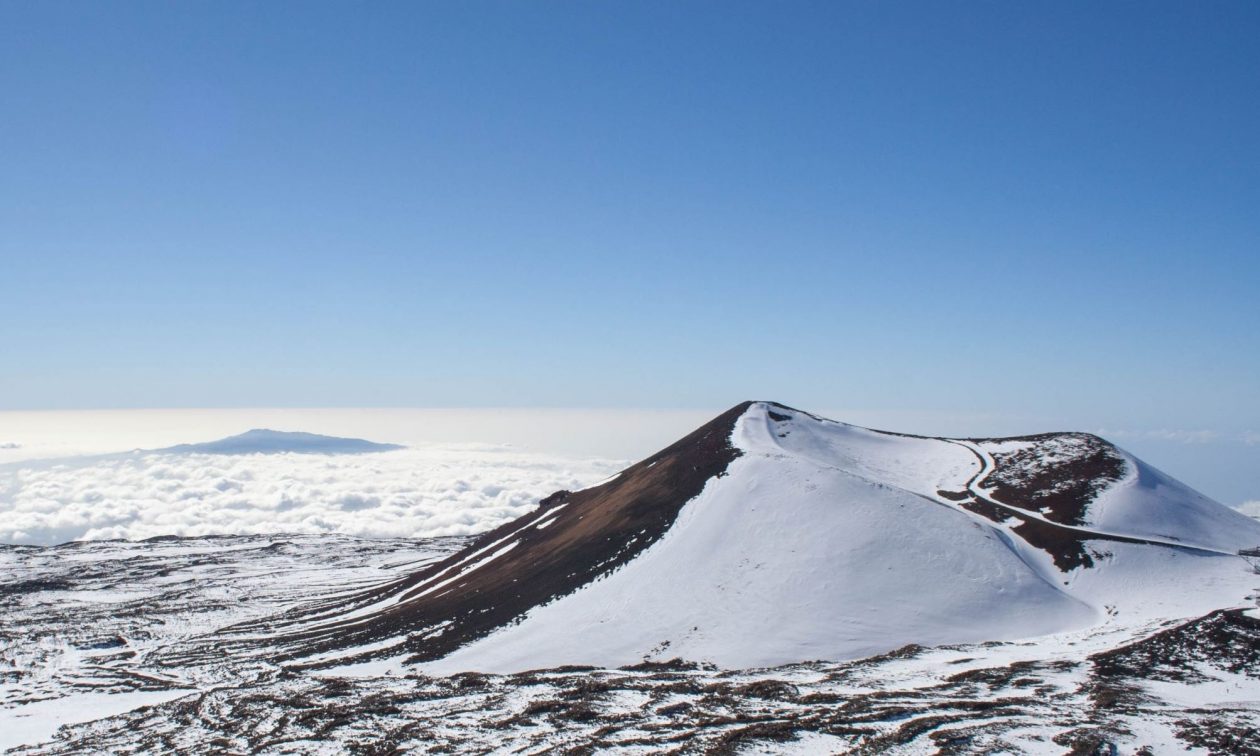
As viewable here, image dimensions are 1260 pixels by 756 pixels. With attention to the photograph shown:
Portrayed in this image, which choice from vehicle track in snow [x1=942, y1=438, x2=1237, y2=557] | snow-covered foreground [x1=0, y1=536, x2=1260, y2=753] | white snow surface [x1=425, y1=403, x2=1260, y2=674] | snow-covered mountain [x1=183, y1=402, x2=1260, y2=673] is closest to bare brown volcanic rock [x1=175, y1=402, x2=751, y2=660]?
snow-covered mountain [x1=183, y1=402, x2=1260, y2=673]

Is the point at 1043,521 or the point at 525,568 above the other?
the point at 1043,521

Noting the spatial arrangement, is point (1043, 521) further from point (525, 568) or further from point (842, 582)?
point (525, 568)

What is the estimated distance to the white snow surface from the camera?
51.8m

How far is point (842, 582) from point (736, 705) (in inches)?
957

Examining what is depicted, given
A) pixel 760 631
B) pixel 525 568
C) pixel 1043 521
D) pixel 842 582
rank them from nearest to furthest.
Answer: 1. pixel 760 631
2. pixel 842 582
3. pixel 1043 521
4. pixel 525 568

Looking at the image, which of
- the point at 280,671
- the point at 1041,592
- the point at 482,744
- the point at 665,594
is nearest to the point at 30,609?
the point at 280,671

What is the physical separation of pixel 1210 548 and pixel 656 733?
206ft

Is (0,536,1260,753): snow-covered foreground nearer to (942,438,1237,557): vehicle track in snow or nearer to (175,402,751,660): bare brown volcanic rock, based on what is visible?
(175,402,751,660): bare brown volcanic rock

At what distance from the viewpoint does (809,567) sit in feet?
197

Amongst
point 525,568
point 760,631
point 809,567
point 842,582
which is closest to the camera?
point 760,631

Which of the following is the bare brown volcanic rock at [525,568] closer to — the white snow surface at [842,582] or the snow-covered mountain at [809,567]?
the snow-covered mountain at [809,567]

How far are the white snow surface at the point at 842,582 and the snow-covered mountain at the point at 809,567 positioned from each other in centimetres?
18

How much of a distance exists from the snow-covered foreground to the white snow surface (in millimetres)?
3836

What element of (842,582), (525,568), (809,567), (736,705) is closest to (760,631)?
(842,582)
